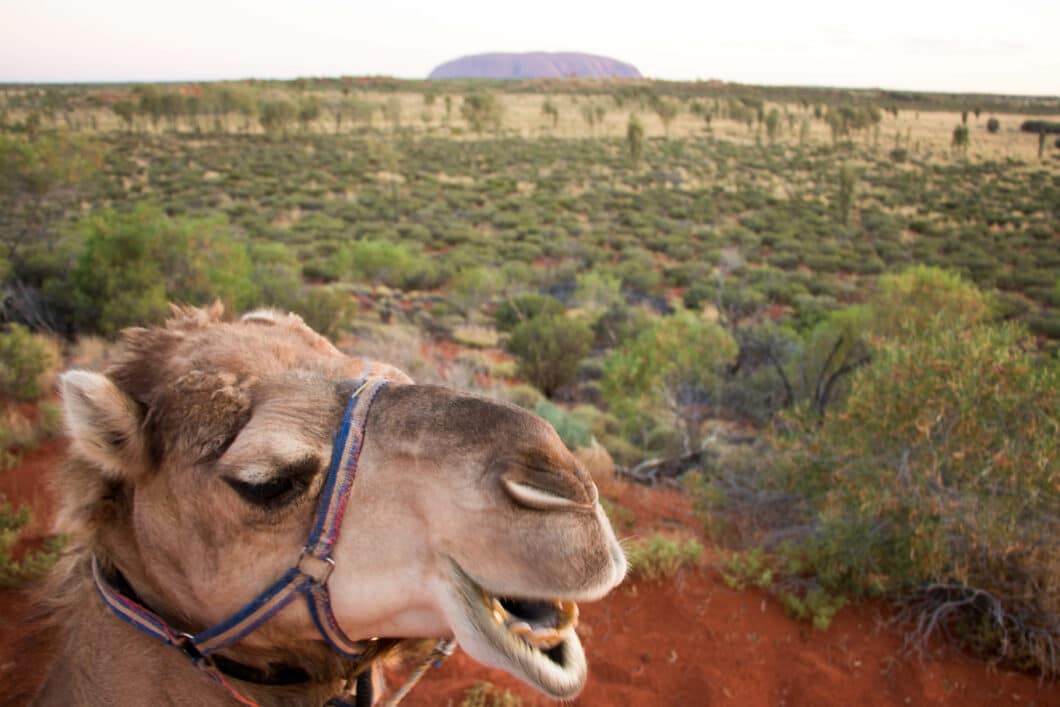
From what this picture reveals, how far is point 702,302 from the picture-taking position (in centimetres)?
2030

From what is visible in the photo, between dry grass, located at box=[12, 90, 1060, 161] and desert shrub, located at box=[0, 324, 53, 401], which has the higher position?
dry grass, located at box=[12, 90, 1060, 161]

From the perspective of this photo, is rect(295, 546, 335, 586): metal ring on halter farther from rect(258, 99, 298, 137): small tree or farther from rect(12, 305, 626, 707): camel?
rect(258, 99, 298, 137): small tree

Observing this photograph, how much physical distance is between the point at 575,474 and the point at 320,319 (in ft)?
41.4

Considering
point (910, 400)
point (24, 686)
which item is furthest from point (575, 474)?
point (910, 400)

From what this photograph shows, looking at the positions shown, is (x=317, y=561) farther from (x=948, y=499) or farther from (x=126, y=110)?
(x=126, y=110)

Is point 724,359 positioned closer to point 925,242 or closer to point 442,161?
point 925,242

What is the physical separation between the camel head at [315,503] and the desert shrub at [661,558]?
4.70m

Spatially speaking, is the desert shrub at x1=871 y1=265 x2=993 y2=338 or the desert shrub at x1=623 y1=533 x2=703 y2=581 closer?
the desert shrub at x1=623 y1=533 x2=703 y2=581

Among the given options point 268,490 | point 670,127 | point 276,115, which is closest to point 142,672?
point 268,490

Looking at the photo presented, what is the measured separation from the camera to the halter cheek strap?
6.19ft

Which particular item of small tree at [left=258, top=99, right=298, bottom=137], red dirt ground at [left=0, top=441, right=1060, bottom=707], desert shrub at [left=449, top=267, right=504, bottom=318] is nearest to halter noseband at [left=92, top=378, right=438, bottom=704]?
red dirt ground at [left=0, top=441, right=1060, bottom=707]

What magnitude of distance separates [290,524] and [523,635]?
68 centimetres

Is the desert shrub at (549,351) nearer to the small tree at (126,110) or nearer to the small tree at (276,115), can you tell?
the small tree at (276,115)

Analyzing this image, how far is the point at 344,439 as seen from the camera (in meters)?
1.91
